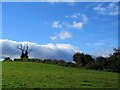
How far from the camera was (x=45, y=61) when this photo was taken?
64.1 meters

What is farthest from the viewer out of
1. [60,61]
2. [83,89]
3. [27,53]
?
[27,53]

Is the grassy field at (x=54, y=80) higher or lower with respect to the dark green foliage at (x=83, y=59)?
lower

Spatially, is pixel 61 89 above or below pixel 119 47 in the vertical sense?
below

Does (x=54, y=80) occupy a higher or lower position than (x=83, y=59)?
lower

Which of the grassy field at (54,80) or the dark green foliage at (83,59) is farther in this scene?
the dark green foliage at (83,59)

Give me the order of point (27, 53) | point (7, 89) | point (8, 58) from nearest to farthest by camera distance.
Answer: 1. point (7, 89)
2. point (8, 58)
3. point (27, 53)

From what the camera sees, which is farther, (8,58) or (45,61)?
(8,58)

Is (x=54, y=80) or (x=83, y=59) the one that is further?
(x=83, y=59)

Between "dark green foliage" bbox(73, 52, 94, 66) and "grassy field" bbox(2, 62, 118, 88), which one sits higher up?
"dark green foliage" bbox(73, 52, 94, 66)

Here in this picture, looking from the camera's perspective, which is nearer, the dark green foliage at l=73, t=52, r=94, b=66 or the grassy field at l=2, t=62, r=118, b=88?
the grassy field at l=2, t=62, r=118, b=88

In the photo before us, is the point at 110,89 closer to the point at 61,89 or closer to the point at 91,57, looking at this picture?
the point at 61,89

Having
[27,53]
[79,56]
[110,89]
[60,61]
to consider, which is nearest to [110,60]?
[60,61]

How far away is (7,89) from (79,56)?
68.3m

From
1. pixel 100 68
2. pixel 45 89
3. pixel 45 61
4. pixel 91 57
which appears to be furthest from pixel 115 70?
pixel 45 89
